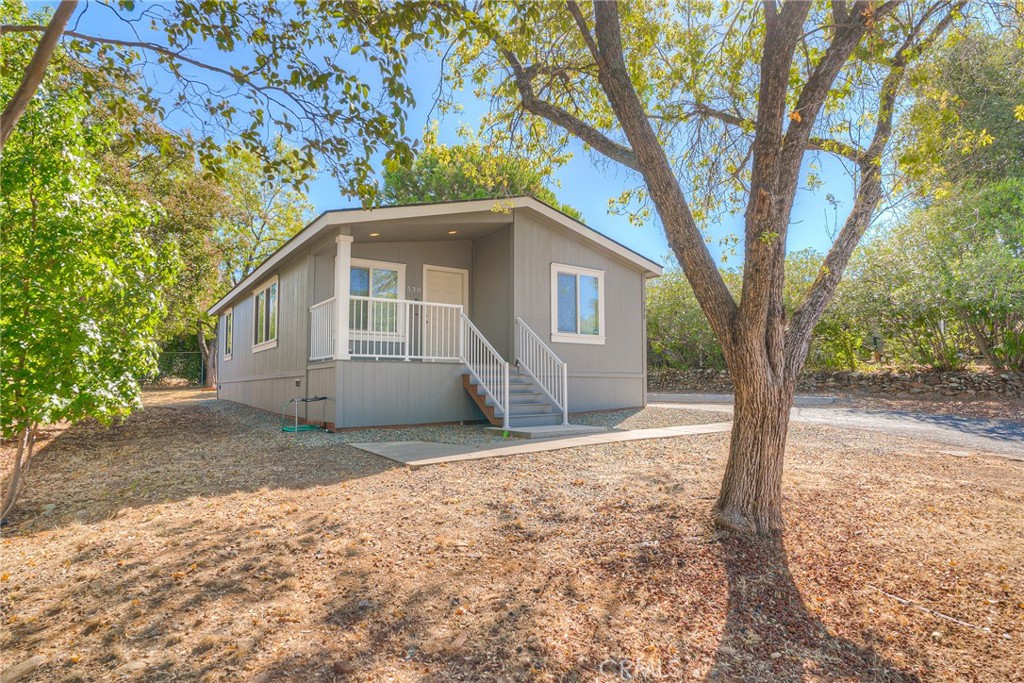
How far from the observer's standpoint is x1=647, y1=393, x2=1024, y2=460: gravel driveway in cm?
656

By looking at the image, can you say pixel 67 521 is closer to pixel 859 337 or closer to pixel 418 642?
pixel 418 642

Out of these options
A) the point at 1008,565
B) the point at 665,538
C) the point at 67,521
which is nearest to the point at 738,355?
the point at 665,538

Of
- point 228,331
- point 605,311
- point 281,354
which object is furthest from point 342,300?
point 228,331

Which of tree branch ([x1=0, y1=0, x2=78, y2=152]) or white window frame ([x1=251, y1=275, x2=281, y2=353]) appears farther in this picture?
white window frame ([x1=251, y1=275, x2=281, y2=353])

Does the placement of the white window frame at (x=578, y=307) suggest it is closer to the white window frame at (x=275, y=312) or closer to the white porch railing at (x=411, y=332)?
the white porch railing at (x=411, y=332)

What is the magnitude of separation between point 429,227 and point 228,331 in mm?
11081

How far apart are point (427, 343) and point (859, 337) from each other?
13.2 meters

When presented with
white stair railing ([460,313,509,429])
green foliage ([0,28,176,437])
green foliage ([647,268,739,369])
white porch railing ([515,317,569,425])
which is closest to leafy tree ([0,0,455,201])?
green foliage ([0,28,176,437])

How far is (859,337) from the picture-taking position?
50.6ft

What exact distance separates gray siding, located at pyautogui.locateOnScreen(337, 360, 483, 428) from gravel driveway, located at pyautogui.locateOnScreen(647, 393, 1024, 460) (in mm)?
5778

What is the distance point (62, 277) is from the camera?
3.86m

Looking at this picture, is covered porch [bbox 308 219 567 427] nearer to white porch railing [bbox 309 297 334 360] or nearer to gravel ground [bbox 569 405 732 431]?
white porch railing [bbox 309 297 334 360]

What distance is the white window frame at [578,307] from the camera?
10031 mm

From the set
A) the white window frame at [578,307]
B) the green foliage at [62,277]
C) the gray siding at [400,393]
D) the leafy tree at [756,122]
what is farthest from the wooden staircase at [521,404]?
the green foliage at [62,277]
